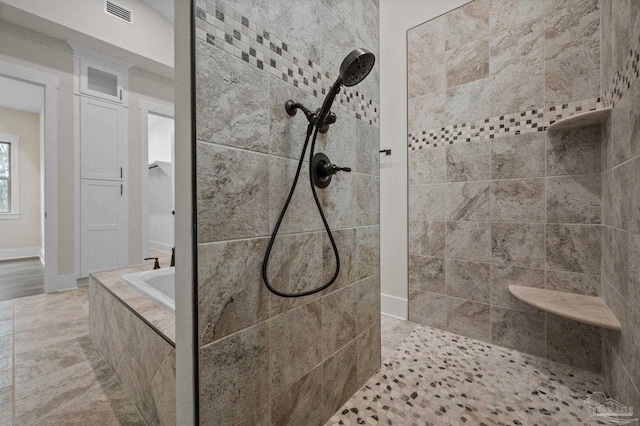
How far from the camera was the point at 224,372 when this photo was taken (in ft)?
2.54

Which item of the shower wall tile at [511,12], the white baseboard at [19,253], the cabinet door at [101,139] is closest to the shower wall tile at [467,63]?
the shower wall tile at [511,12]

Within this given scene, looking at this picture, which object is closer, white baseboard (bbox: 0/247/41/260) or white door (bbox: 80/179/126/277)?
white door (bbox: 80/179/126/277)

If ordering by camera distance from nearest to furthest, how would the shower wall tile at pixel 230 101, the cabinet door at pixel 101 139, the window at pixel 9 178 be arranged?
1. the shower wall tile at pixel 230 101
2. the cabinet door at pixel 101 139
3. the window at pixel 9 178

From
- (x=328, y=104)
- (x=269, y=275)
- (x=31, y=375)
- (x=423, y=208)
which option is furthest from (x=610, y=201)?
(x=31, y=375)

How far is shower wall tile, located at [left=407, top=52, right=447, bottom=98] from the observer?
201 cm

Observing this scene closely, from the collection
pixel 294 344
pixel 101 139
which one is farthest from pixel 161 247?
pixel 294 344

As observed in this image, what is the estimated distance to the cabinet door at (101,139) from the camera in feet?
10.1

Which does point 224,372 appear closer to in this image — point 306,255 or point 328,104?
point 306,255

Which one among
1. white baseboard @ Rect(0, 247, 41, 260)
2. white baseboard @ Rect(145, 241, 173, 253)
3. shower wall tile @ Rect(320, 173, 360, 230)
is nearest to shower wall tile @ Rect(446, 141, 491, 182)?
shower wall tile @ Rect(320, 173, 360, 230)

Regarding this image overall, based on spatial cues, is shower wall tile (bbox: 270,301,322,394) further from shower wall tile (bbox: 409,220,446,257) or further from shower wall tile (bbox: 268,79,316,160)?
shower wall tile (bbox: 409,220,446,257)

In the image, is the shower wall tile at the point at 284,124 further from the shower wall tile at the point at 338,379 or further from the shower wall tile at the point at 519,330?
the shower wall tile at the point at 519,330

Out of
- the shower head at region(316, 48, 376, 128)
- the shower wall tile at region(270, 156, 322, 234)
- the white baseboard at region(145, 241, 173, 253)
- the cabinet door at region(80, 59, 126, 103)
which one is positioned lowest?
the white baseboard at region(145, 241, 173, 253)

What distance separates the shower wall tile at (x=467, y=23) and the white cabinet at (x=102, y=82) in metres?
3.69

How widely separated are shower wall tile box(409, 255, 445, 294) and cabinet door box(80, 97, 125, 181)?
11.7ft
